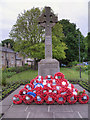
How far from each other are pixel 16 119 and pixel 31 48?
16.7m

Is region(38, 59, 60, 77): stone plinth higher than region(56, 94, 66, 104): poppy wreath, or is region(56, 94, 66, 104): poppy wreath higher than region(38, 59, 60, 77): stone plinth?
region(38, 59, 60, 77): stone plinth

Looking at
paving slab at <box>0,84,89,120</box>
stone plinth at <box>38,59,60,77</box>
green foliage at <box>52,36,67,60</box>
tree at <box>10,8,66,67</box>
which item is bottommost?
paving slab at <box>0,84,89,120</box>

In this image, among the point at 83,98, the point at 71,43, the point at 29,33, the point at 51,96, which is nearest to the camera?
the point at 51,96

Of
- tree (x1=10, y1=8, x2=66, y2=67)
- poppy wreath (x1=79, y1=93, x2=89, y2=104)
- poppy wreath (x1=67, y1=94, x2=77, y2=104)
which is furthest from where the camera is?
tree (x1=10, y1=8, x2=66, y2=67)

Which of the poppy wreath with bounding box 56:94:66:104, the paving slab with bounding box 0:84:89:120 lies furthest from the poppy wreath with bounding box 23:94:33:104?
the poppy wreath with bounding box 56:94:66:104

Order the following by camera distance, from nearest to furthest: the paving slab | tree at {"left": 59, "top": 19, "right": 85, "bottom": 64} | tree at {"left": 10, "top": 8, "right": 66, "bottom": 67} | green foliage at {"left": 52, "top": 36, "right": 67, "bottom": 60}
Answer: the paving slab, green foliage at {"left": 52, "top": 36, "right": 67, "bottom": 60}, tree at {"left": 10, "top": 8, "right": 66, "bottom": 67}, tree at {"left": 59, "top": 19, "right": 85, "bottom": 64}

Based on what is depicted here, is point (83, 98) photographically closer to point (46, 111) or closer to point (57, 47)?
point (46, 111)

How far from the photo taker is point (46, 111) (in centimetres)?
397

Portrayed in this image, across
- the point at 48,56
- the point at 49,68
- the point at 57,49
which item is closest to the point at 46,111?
the point at 49,68

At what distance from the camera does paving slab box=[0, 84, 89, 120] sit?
3.65m

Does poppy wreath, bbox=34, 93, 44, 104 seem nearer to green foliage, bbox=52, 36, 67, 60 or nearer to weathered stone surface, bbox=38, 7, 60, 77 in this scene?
weathered stone surface, bbox=38, 7, 60, 77

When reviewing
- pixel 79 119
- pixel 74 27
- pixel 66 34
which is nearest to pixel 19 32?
pixel 66 34

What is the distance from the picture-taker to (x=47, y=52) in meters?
7.56

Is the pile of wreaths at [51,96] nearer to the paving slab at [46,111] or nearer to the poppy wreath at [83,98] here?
the poppy wreath at [83,98]
